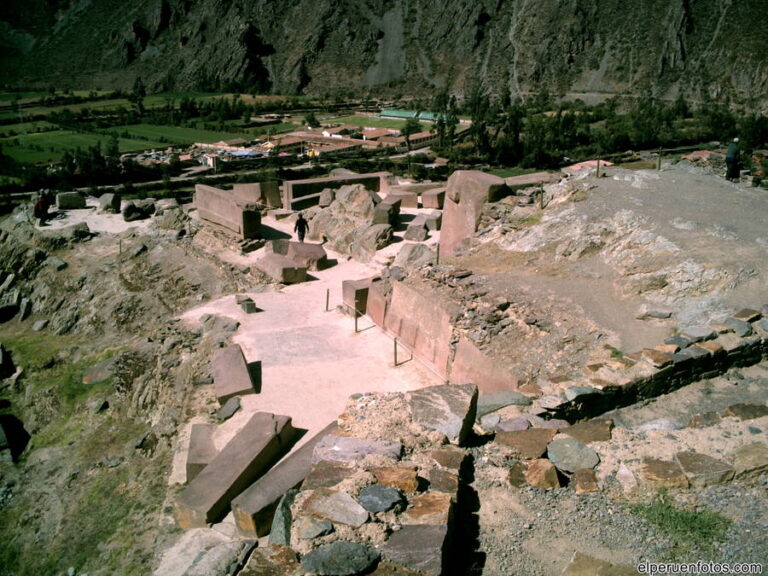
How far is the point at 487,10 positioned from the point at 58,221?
256 ft

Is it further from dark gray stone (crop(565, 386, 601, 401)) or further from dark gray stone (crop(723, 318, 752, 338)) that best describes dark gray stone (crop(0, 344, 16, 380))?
dark gray stone (crop(723, 318, 752, 338))

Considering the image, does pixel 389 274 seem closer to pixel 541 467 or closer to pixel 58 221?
pixel 541 467

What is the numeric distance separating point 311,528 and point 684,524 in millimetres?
2913

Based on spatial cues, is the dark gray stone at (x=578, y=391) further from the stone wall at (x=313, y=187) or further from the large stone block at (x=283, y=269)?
the stone wall at (x=313, y=187)

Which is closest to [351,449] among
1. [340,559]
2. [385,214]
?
[340,559]

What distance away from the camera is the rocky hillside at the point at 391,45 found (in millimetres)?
66750

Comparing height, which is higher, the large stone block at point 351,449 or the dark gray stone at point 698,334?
the dark gray stone at point 698,334

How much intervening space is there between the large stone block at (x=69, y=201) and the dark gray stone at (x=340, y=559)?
25087mm

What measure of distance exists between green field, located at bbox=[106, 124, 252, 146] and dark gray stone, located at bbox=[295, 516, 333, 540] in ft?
158

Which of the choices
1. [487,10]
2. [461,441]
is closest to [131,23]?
[487,10]

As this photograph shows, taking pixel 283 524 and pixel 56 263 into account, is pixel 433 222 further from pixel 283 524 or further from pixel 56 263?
pixel 283 524

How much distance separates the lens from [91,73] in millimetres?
101625

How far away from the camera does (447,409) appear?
6199 millimetres

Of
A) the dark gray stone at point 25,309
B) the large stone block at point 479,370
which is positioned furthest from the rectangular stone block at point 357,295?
the dark gray stone at point 25,309
